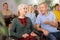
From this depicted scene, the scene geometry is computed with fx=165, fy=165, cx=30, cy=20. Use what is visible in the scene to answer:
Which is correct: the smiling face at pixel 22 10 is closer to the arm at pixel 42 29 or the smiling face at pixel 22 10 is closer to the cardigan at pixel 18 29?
the cardigan at pixel 18 29

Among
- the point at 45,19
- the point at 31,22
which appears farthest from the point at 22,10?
the point at 45,19

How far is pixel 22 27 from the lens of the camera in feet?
5.32

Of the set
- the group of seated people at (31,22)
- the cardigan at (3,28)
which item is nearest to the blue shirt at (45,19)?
the group of seated people at (31,22)

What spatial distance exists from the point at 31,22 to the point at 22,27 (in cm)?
11

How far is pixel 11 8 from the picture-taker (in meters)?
1.63

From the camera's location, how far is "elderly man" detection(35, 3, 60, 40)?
1.65 m

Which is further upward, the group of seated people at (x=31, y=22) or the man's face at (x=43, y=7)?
the man's face at (x=43, y=7)

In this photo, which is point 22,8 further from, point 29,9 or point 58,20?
point 58,20

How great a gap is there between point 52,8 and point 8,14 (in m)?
0.45

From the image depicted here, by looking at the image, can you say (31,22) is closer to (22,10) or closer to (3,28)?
(22,10)

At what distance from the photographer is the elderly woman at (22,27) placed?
1.60 metres

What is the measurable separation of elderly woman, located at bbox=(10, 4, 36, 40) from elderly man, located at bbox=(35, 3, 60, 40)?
0.09m

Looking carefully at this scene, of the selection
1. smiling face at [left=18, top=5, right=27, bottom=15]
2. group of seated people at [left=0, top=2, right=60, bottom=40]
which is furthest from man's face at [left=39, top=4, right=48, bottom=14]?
smiling face at [left=18, top=5, right=27, bottom=15]

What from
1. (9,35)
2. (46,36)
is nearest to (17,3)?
(9,35)
